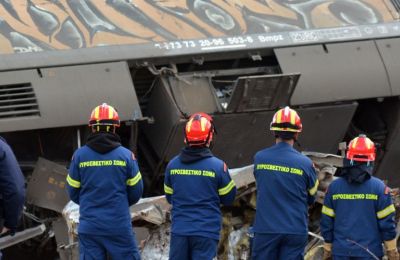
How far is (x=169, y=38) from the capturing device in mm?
10094

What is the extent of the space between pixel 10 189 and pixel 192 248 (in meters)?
1.44

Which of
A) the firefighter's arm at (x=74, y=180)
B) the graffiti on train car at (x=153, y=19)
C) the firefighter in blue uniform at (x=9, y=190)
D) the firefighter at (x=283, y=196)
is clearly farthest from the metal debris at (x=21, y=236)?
the firefighter at (x=283, y=196)

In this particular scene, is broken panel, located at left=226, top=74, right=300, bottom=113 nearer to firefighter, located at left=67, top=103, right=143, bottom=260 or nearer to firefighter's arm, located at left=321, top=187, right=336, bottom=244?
firefighter's arm, located at left=321, top=187, right=336, bottom=244

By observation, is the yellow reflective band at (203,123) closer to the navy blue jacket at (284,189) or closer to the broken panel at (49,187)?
the navy blue jacket at (284,189)

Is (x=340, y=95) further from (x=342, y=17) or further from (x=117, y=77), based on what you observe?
(x=117, y=77)

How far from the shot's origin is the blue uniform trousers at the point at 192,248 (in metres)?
7.08

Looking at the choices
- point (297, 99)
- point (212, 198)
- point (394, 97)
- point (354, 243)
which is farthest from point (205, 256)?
point (394, 97)

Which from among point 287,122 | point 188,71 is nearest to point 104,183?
point 287,122

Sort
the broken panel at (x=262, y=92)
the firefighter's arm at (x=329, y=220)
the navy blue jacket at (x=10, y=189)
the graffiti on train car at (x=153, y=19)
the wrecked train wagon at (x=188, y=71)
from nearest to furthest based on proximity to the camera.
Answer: the navy blue jacket at (x=10, y=189)
the firefighter's arm at (x=329, y=220)
the wrecked train wagon at (x=188, y=71)
the broken panel at (x=262, y=92)
the graffiti on train car at (x=153, y=19)

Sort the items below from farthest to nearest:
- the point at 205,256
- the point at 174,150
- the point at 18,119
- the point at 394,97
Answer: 1. the point at 394,97
2. the point at 174,150
3. the point at 18,119
4. the point at 205,256

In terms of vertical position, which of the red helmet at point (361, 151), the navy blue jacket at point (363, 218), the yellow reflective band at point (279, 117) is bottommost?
the navy blue jacket at point (363, 218)

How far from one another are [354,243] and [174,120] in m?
3.12

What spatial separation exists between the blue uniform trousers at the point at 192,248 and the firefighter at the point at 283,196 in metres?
0.40

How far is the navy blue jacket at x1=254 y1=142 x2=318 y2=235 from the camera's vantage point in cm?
714
